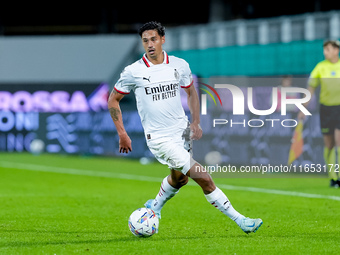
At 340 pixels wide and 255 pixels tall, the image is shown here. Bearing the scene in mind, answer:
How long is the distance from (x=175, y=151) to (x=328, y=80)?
221 inches

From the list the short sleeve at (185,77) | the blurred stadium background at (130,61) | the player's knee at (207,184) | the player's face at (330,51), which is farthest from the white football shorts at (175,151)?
the blurred stadium background at (130,61)

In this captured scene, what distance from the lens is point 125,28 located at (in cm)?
3347

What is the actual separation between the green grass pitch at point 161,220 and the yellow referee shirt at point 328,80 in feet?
4.74

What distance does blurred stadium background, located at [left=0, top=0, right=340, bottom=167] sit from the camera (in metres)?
17.9

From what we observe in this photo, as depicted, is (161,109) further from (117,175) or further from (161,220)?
(117,175)

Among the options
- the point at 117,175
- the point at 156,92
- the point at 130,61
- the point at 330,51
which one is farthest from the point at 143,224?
the point at 130,61

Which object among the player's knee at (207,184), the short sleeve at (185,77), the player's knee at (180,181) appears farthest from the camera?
the player's knee at (180,181)

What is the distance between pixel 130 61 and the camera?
90.9ft

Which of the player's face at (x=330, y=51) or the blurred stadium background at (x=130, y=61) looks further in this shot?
the blurred stadium background at (x=130, y=61)

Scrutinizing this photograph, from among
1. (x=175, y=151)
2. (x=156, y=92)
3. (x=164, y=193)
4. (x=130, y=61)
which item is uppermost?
(x=156, y=92)

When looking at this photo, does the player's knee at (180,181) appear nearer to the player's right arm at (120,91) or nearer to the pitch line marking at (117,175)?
the player's right arm at (120,91)

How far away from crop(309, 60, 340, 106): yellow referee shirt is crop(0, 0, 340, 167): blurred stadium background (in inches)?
120

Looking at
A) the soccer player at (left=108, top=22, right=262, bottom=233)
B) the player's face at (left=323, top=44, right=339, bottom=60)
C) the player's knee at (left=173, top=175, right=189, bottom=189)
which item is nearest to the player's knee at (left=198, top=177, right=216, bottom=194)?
the soccer player at (left=108, top=22, right=262, bottom=233)

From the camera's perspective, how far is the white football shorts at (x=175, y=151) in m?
7.57
